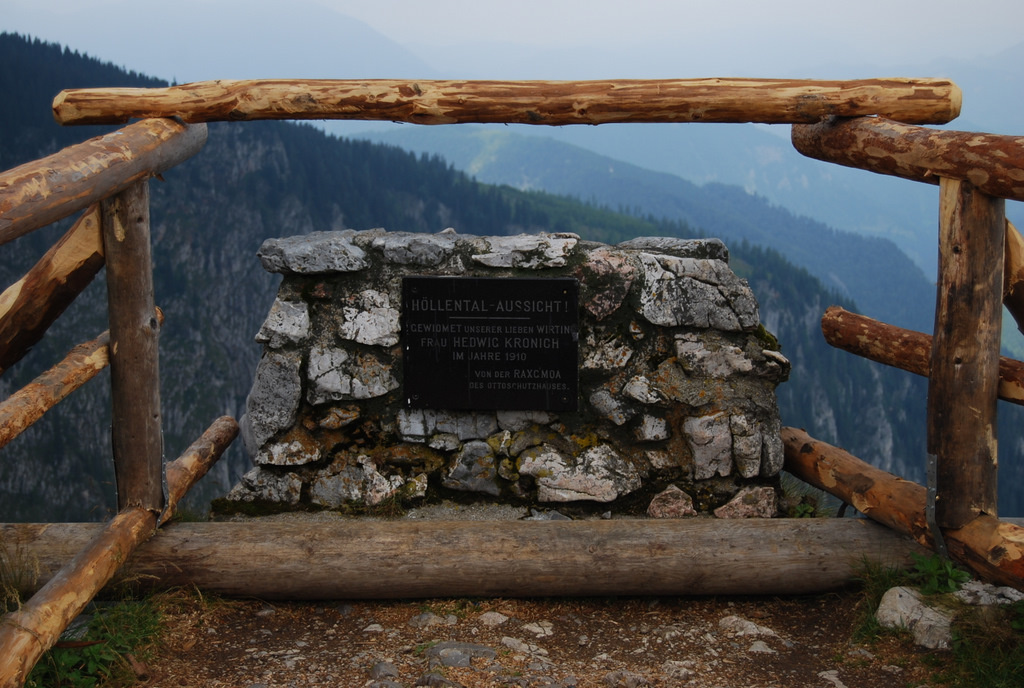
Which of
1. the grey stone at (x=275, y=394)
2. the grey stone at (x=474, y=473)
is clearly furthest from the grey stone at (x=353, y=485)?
the grey stone at (x=275, y=394)

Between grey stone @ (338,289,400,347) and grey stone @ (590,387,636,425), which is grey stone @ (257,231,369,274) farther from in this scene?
grey stone @ (590,387,636,425)

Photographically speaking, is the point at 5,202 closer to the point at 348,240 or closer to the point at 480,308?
the point at 348,240

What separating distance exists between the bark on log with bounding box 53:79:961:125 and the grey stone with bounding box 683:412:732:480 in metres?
1.80

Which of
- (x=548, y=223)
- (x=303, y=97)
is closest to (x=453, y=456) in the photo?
(x=303, y=97)

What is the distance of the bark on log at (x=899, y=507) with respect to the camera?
11.5 ft

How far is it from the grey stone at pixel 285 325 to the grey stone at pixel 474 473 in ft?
3.94

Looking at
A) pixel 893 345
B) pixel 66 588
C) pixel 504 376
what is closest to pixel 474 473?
pixel 504 376

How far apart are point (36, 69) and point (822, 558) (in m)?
72.7

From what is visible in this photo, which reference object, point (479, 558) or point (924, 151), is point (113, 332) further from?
point (924, 151)

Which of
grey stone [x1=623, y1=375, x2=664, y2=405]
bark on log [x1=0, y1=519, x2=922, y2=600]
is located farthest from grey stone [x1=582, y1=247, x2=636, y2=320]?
bark on log [x1=0, y1=519, x2=922, y2=600]

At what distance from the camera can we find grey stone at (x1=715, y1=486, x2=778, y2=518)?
5.12 meters

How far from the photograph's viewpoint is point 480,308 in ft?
16.5

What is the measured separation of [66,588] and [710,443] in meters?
3.46

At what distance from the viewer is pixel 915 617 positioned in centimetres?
388
